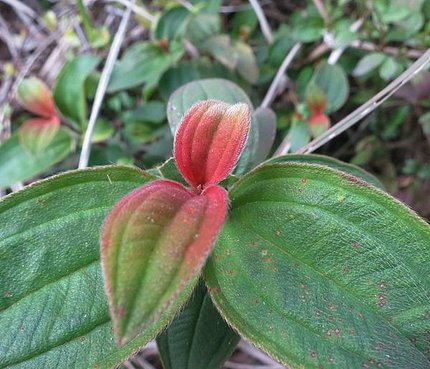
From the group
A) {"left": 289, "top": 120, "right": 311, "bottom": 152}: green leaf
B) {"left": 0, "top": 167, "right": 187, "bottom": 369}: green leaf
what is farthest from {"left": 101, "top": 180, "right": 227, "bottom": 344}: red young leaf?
{"left": 289, "top": 120, "right": 311, "bottom": 152}: green leaf

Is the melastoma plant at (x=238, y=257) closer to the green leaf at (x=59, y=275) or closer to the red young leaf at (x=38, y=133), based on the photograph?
the green leaf at (x=59, y=275)

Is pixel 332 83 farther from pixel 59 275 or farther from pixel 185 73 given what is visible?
pixel 59 275

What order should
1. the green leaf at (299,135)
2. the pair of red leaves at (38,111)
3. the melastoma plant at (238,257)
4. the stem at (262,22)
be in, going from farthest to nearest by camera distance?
the stem at (262,22) < the pair of red leaves at (38,111) < the green leaf at (299,135) < the melastoma plant at (238,257)

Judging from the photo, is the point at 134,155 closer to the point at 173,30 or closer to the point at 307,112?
the point at 173,30

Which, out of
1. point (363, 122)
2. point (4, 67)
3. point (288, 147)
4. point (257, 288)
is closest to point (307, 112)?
point (288, 147)

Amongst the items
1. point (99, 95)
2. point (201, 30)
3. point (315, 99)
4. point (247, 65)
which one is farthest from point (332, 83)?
point (99, 95)

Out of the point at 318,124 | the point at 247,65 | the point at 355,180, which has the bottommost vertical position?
the point at 318,124

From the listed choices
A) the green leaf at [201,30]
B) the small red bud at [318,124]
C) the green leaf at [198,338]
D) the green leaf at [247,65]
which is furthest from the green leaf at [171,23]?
the green leaf at [198,338]
